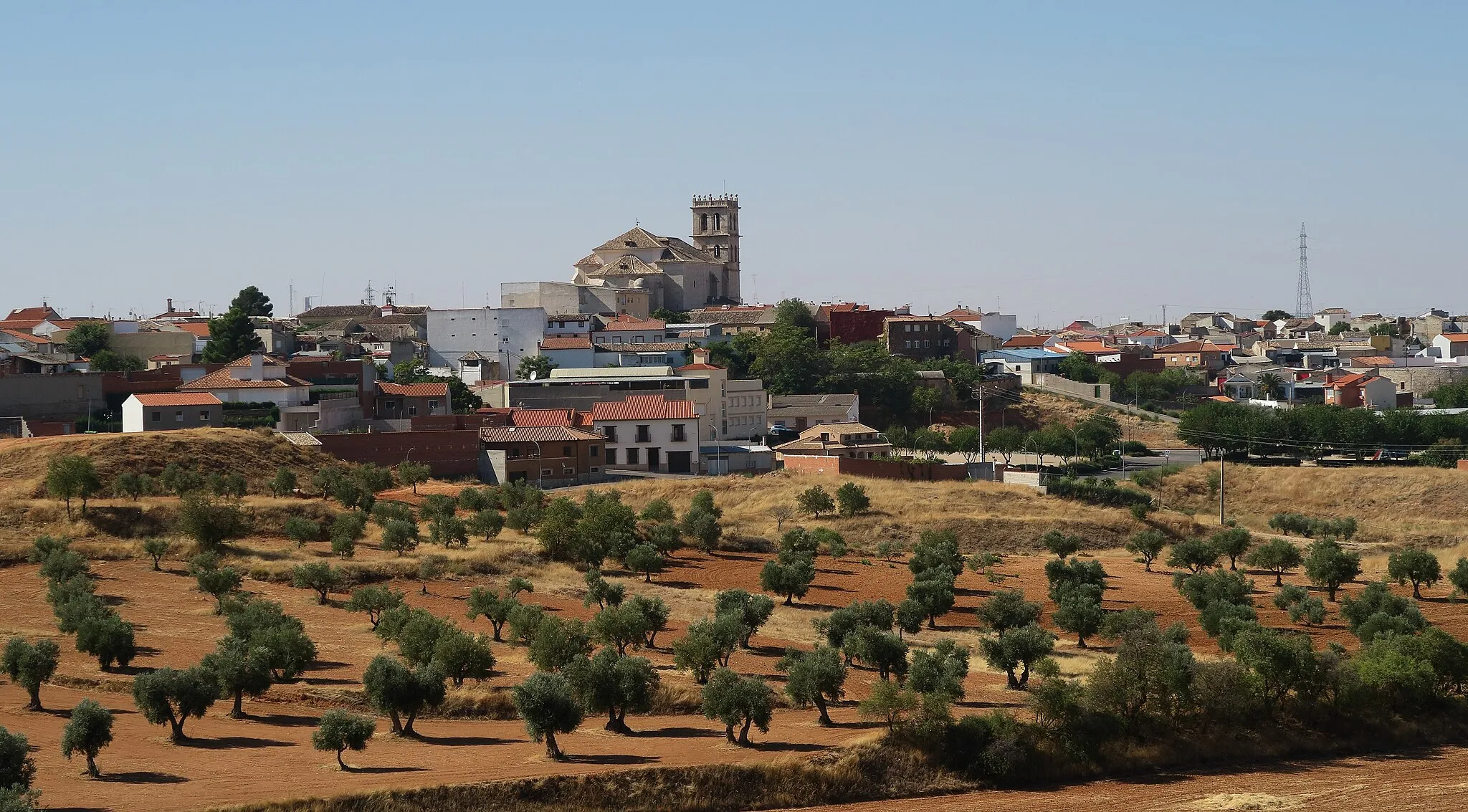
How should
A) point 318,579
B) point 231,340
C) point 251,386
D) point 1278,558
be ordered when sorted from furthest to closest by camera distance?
point 231,340, point 251,386, point 1278,558, point 318,579

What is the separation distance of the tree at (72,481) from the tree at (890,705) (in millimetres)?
23455

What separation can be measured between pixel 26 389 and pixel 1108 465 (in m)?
40.7

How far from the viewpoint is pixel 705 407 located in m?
70.6

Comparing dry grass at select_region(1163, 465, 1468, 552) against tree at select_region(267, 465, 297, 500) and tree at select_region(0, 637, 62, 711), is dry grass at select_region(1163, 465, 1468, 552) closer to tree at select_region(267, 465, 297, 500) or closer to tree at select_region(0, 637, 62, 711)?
tree at select_region(267, 465, 297, 500)

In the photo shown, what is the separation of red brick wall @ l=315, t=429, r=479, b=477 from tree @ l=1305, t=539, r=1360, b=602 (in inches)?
1055

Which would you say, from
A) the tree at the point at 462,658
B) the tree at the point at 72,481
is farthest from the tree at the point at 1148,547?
the tree at the point at 72,481

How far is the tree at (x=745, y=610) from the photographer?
33.2 metres

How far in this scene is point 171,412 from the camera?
5747 centimetres

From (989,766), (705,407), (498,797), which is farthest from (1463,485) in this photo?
(498,797)

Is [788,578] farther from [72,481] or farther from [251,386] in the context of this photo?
[251,386]

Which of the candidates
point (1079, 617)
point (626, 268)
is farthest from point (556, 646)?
point (626, 268)

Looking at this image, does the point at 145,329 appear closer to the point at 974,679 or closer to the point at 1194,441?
the point at 1194,441

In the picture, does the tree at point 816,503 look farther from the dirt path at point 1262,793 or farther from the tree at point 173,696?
the tree at point 173,696

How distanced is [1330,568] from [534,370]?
41.9m
